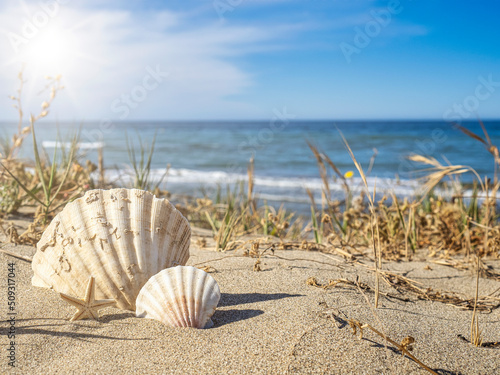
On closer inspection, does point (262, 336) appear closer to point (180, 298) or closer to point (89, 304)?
point (180, 298)

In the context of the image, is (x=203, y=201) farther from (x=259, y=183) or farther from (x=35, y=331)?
(x=259, y=183)

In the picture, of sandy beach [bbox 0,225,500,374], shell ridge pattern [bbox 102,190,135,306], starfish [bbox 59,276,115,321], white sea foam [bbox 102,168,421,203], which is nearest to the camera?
sandy beach [bbox 0,225,500,374]

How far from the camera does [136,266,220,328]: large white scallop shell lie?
1.65 m

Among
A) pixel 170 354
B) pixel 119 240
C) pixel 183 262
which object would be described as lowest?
pixel 170 354

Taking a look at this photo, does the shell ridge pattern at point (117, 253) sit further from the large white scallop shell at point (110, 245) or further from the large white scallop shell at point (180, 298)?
the large white scallop shell at point (180, 298)

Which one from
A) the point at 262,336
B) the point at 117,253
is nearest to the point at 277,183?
the point at 117,253

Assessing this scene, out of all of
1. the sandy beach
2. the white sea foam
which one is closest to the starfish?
the sandy beach

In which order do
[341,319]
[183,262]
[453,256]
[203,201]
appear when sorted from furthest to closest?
[203,201], [453,256], [183,262], [341,319]

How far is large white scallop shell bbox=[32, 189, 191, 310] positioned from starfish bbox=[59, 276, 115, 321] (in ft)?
0.28

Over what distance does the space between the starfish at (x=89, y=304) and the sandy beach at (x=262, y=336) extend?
1.9 inches

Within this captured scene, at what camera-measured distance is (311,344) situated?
158 cm

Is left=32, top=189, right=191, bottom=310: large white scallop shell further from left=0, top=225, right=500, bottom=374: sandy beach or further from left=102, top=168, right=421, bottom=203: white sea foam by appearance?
left=102, top=168, right=421, bottom=203: white sea foam

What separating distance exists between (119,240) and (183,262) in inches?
14.2

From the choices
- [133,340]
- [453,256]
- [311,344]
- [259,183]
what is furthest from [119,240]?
[259,183]
